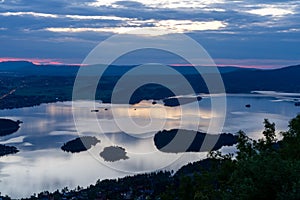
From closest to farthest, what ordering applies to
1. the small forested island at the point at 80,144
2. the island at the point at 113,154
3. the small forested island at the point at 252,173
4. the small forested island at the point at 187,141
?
the small forested island at the point at 252,173 → the island at the point at 113,154 → the small forested island at the point at 187,141 → the small forested island at the point at 80,144

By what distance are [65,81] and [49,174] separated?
170ft

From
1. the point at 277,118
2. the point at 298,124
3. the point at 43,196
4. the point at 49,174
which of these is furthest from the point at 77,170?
the point at 277,118

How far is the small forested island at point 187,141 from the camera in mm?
21370

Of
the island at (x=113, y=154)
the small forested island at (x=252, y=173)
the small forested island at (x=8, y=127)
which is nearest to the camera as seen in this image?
the small forested island at (x=252, y=173)

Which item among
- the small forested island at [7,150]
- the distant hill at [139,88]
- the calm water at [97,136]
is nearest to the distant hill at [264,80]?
the distant hill at [139,88]

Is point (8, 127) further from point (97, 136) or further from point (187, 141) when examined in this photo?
point (187, 141)

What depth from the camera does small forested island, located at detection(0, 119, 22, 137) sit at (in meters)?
28.5

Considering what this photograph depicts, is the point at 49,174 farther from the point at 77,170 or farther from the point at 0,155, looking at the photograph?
the point at 0,155

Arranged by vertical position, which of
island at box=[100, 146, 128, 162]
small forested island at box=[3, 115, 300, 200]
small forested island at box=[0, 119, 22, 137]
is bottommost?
small forested island at box=[3, 115, 300, 200]

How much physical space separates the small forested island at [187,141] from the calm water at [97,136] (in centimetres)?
65

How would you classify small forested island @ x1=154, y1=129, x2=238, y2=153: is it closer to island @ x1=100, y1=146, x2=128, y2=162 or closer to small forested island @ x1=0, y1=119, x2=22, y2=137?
island @ x1=100, y1=146, x2=128, y2=162

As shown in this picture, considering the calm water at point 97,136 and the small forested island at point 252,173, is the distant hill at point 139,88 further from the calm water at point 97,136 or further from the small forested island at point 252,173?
the small forested island at point 252,173

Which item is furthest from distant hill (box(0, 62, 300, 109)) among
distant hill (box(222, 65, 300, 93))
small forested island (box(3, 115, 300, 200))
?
small forested island (box(3, 115, 300, 200))

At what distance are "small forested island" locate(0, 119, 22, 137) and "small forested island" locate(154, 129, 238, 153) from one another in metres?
10.4
